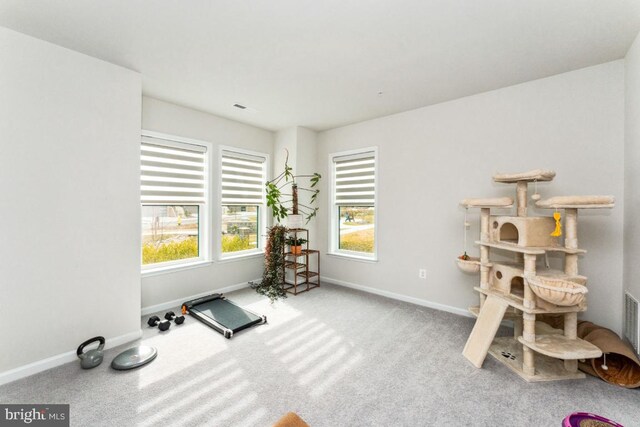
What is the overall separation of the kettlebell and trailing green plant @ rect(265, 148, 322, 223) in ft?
8.61

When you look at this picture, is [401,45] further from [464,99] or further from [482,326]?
[482,326]

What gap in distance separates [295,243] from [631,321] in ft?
11.6

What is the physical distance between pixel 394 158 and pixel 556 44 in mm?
1937

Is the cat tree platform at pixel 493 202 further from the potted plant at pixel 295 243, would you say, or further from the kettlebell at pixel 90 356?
the kettlebell at pixel 90 356

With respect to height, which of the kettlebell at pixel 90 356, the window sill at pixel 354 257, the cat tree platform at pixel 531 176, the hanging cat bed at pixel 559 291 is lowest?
the kettlebell at pixel 90 356

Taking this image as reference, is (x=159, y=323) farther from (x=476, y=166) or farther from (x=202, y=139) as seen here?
(x=476, y=166)

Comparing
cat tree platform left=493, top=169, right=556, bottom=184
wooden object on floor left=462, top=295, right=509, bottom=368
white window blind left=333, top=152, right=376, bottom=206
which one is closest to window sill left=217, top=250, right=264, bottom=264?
white window blind left=333, top=152, right=376, bottom=206

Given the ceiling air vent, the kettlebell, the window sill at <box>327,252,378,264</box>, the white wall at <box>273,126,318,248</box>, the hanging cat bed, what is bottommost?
the kettlebell

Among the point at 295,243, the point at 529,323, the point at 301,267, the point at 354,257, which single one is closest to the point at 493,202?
the point at 529,323

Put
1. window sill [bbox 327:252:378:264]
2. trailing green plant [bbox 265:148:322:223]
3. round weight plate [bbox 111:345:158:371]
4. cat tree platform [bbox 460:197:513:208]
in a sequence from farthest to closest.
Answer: trailing green plant [bbox 265:148:322:223]
window sill [bbox 327:252:378:264]
cat tree platform [bbox 460:197:513:208]
round weight plate [bbox 111:345:158:371]

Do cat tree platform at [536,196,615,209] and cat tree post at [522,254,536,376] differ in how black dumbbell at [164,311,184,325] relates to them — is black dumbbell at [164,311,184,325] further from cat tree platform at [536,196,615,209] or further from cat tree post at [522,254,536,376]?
cat tree platform at [536,196,615,209]

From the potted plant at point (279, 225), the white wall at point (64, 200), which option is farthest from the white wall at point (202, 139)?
the white wall at point (64, 200)

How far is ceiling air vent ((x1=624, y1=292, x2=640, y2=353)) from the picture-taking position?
2.05 meters

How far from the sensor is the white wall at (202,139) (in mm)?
3297
